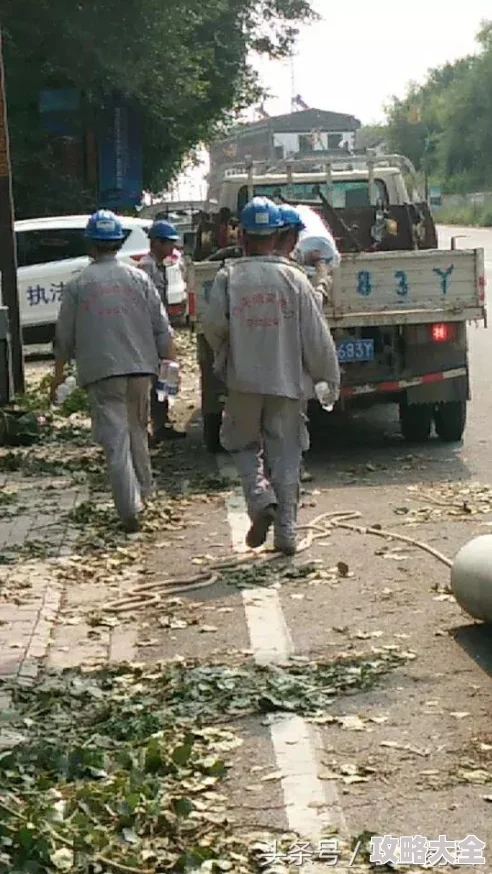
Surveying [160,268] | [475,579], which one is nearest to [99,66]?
[160,268]

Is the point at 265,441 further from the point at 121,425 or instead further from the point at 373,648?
the point at 373,648

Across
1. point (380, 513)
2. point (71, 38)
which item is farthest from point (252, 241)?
point (71, 38)

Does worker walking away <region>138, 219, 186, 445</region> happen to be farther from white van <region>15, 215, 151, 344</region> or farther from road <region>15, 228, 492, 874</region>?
white van <region>15, 215, 151, 344</region>

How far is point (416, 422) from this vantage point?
13.0 meters

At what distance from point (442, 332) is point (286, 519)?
12.7 feet

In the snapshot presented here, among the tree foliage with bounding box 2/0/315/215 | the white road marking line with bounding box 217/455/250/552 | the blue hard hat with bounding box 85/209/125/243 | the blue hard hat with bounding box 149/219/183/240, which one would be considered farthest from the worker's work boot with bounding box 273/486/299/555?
the tree foliage with bounding box 2/0/315/215

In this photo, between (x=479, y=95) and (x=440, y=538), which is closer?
(x=440, y=538)

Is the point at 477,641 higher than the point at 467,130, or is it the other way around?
the point at 467,130

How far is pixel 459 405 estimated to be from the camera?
12.8m

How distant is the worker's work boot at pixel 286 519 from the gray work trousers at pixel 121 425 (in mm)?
1208

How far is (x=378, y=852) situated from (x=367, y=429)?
9.44 metres

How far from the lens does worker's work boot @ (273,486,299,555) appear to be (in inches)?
352

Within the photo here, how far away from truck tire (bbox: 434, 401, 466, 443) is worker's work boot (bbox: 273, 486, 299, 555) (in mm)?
3920

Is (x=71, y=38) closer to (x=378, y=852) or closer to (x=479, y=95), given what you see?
(x=378, y=852)
